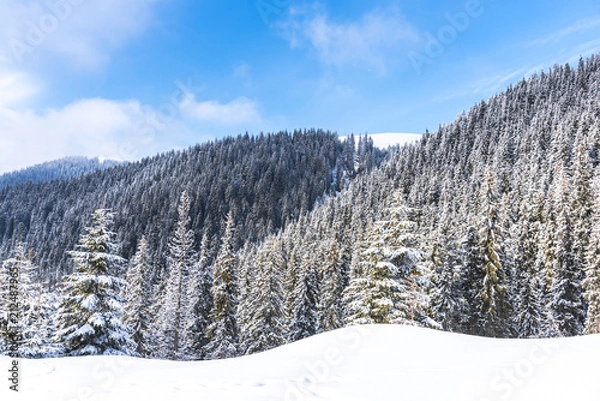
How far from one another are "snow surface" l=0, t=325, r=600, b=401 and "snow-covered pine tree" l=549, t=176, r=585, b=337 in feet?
103

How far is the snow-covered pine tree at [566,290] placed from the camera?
31.4 meters

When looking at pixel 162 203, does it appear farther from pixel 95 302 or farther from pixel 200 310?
pixel 95 302

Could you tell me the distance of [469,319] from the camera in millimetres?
28031

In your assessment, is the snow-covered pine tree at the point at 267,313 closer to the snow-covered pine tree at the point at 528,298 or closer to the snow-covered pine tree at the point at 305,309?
the snow-covered pine tree at the point at 305,309

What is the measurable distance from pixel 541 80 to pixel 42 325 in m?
184

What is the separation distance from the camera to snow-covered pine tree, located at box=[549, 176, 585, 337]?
103 ft

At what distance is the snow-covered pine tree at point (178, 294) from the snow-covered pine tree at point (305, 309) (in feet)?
31.1

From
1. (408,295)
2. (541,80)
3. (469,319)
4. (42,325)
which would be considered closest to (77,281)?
(42,325)

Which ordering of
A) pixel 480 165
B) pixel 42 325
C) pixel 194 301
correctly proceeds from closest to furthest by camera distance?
1. pixel 42 325
2. pixel 194 301
3. pixel 480 165

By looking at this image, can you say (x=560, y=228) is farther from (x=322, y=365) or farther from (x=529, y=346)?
(x=322, y=365)

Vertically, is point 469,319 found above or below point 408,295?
below

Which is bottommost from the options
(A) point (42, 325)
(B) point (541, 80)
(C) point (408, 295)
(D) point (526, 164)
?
(A) point (42, 325)
